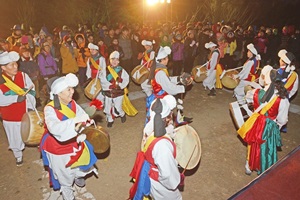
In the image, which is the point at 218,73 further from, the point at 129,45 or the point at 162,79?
the point at 162,79

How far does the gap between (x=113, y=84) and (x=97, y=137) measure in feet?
8.49

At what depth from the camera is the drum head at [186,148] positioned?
12.5 ft

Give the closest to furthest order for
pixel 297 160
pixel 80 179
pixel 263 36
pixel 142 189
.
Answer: pixel 297 160, pixel 142 189, pixel 80 179, pixel 263 36

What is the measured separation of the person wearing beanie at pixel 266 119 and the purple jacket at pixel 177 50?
6.42 metres

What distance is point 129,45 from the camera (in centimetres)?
1084

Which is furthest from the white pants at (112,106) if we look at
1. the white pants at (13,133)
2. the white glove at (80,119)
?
the white glove at (80,119)

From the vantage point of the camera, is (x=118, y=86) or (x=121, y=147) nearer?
(x=121, y=147)

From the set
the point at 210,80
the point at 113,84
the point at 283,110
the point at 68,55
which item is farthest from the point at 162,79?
the point at 68,55

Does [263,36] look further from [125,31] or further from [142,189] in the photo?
[142,189]

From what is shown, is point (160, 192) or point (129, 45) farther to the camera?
point (129, 45)

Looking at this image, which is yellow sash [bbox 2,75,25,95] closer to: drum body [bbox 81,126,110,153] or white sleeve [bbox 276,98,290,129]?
drum body [bbox 81,126,110,153]

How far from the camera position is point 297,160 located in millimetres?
1598

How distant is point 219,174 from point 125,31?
7.20 metres

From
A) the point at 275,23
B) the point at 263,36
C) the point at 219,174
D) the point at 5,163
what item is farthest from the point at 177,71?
the point at 275,23
